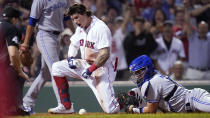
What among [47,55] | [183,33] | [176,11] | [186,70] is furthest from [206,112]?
[176,11]

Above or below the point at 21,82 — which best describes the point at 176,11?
above

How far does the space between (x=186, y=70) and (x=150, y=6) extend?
2340 millimetres

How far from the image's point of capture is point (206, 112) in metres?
7.38

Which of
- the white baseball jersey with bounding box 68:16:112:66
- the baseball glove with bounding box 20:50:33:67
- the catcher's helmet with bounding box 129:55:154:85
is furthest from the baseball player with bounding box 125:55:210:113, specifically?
the baseball glove with bounding box 20:50:33:67

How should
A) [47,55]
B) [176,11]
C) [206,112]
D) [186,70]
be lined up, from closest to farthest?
[206,112] < [47,55] < [186,70] < [176,11]

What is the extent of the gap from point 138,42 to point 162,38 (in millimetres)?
549

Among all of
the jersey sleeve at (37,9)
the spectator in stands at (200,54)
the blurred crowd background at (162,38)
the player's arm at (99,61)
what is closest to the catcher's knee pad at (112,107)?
the player's arm at (99,61)

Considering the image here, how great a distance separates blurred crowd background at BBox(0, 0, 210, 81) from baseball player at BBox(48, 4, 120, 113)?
2465 millimetres

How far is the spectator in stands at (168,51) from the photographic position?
11281mm

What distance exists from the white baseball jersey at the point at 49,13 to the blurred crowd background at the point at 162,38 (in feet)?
6.09

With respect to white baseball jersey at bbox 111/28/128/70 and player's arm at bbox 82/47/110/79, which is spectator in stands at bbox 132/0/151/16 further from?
player's arm at bbox 82/47/110/79

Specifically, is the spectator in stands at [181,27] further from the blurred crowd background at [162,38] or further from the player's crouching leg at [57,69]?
the player's crouching leg at [57,69]

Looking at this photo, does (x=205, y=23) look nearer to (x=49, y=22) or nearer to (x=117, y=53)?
(x=117, y=53)

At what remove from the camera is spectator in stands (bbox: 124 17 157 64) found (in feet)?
37.1
